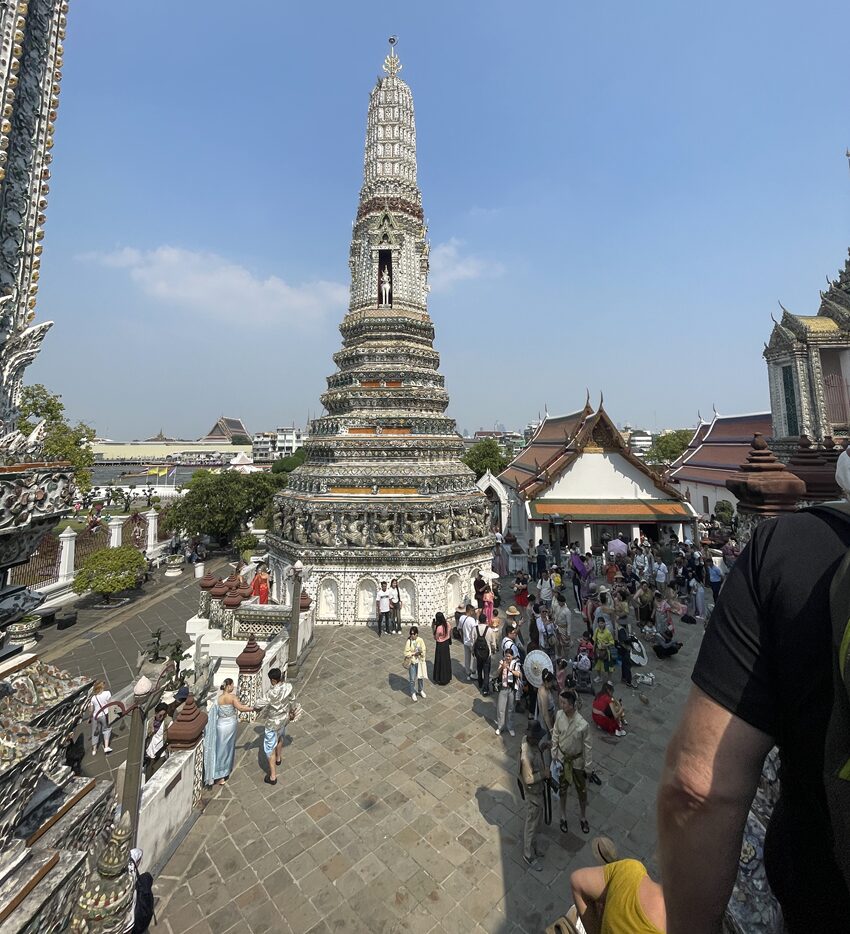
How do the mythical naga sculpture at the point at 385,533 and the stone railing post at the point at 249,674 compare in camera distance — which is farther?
the mythical naga sculpture at the point at 385,533

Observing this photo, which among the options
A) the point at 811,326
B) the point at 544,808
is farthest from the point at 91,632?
the point at 811,326

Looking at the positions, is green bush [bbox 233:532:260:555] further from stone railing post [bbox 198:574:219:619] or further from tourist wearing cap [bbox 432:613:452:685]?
tourist wearing cap [bbox 432:613:452:685]

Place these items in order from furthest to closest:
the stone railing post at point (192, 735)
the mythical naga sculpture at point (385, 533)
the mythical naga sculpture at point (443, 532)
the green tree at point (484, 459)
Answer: the green tree at point (484, 459) → the mythical naga sculpture at point (443, 532) → the mythical naga sculpture at point (385, 533) → the stone railing post at point (192, 735)

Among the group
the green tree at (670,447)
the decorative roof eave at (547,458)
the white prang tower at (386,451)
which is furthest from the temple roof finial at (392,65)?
the green tree at (670,447)

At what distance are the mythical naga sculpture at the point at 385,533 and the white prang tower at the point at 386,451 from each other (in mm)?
30

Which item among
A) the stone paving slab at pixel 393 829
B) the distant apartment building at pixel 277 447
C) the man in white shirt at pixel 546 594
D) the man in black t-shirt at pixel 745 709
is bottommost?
the stone paving slab at pixel 393 829

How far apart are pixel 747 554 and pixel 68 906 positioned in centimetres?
478

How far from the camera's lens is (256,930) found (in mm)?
4320

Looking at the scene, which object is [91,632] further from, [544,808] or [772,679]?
[772,679]

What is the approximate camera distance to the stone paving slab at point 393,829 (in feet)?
14.8

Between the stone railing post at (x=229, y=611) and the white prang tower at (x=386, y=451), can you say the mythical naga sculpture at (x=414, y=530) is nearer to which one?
the white prang tower at (x=386, y=451)

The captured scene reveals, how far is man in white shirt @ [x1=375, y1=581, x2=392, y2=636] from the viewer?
11609 mm

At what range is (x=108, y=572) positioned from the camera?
15.8 meters

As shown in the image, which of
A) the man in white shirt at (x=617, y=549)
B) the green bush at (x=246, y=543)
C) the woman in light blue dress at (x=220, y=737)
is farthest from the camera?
the green bush at (x=246, y=543)
